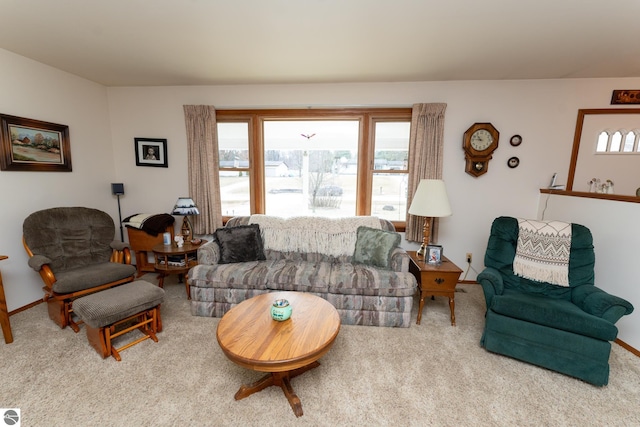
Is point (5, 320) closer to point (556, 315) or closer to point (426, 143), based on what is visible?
point (556, 315)

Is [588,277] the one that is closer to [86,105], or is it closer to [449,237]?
[449,237]

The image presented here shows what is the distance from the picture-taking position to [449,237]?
3.48 meters

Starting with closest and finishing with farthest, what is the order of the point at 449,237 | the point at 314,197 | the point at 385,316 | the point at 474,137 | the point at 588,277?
1. the point at 588,277
2. the point at 385,316
3. the point at 474,137
4. the point at 449,237
5. the point at 314,197

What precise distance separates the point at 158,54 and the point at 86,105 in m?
1.57

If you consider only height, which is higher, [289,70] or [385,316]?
[289,70]

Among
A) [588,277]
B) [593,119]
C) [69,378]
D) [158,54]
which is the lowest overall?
[69,378]

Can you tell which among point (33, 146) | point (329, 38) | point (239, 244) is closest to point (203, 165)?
point (239, 244)

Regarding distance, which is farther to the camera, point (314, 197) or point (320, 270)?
point (314, 197)

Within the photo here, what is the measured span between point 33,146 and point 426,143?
4.45 m

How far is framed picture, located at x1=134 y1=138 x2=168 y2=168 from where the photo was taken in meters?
3.60

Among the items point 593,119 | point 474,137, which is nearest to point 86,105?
point 474,137

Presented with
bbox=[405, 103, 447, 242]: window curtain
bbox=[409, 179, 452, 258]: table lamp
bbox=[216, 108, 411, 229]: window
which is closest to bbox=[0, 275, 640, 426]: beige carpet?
bbox=[409, 179, 452, 258]: table lamp

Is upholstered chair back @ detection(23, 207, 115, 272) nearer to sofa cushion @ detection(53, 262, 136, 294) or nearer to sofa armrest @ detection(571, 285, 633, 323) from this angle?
sofa cushion @ detection(53, 262, 136, 294)

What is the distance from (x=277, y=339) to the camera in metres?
1.55
